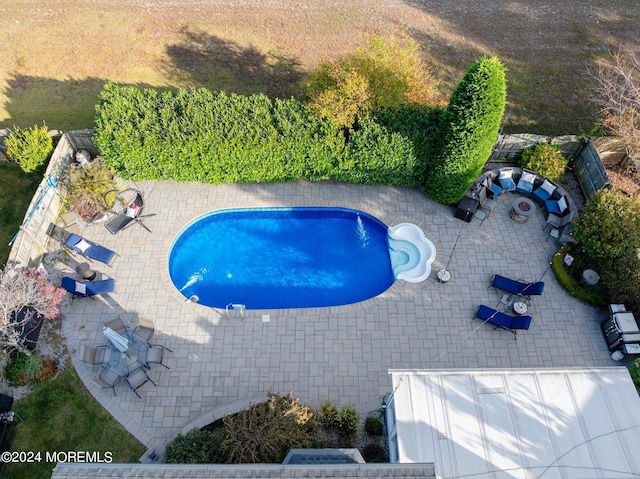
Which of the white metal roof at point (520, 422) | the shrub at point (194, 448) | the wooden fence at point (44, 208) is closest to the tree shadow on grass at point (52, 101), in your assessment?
Answer: the wooden fence at point (44, 208)

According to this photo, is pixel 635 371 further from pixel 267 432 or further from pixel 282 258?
pixel 282 258

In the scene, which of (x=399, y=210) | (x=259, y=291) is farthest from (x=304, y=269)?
(x=399, y=210)

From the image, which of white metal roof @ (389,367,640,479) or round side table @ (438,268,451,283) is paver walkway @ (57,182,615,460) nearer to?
round side table @ (438,268,451,283)

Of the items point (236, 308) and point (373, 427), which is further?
point (236, 308)

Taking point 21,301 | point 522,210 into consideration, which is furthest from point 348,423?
point 522,210

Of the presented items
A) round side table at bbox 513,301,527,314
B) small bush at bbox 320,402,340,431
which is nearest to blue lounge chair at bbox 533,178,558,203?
round side table at bbox 513,301,527,314
